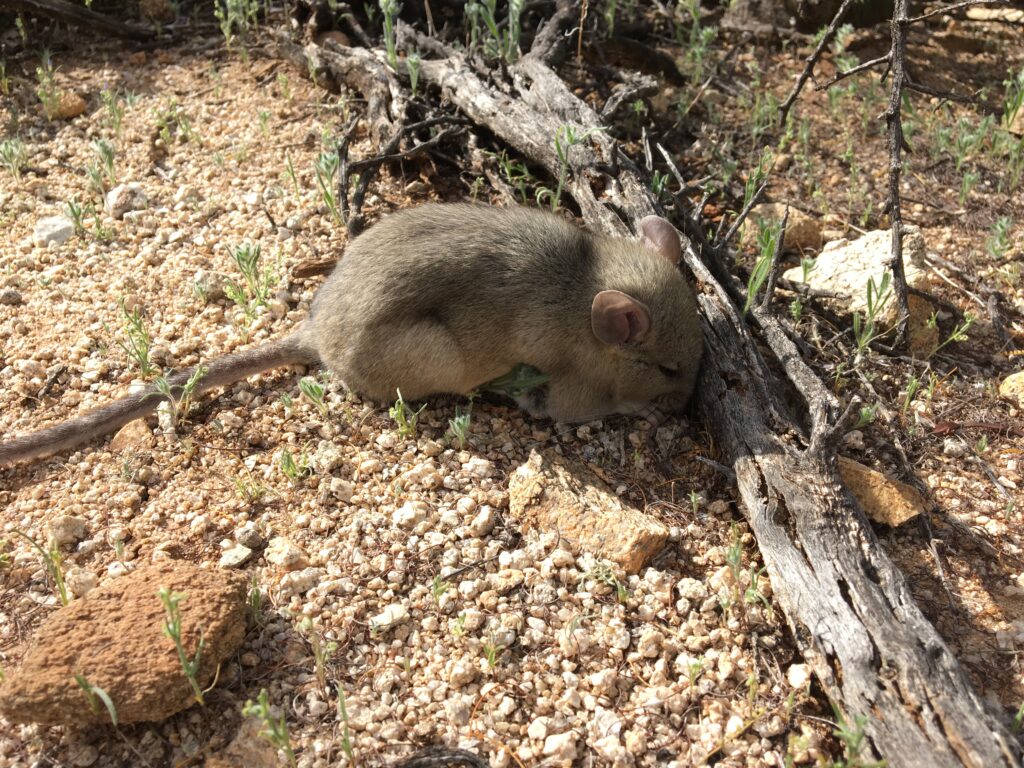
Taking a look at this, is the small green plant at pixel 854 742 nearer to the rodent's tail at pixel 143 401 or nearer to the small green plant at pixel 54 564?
the small green plant at pixel 54 564

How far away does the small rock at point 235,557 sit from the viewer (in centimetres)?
388

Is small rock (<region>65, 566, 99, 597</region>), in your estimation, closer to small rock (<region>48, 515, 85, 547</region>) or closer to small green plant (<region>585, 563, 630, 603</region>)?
small rock (<region>48, 515, 85, 547</region>)

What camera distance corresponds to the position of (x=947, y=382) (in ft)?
16.6

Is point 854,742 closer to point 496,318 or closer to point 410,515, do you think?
point 410,515

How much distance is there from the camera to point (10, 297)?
5.29 m

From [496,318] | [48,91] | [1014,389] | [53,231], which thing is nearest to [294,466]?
[496,318]

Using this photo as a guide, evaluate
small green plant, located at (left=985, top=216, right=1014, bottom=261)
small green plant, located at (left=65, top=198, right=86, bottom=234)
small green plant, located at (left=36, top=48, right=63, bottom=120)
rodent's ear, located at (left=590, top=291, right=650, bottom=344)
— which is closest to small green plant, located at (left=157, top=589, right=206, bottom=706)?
rodent's ear, located at (left=590, top=291, right=650, bottom=344)

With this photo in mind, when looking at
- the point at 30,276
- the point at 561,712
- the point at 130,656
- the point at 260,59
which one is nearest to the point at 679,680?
the point at 561,712

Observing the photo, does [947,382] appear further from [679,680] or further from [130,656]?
[130,656]

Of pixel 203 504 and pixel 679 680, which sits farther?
pixel 203 504

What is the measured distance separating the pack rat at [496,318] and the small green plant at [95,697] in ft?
5.56

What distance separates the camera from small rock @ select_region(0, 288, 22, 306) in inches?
208

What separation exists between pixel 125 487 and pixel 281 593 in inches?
42.7

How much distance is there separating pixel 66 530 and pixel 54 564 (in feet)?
1.31
